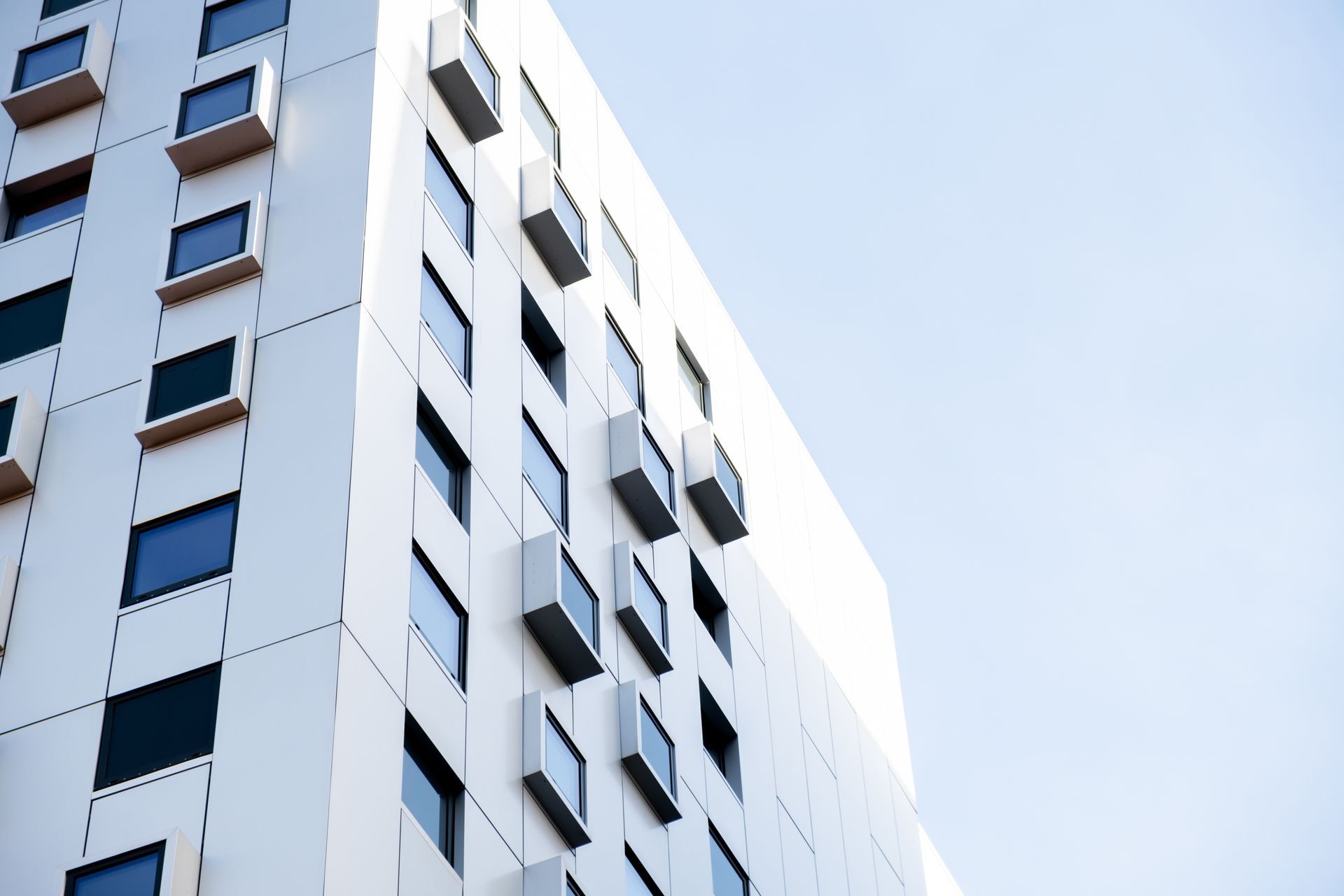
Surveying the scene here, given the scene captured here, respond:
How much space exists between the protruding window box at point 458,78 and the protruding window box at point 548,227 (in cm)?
126

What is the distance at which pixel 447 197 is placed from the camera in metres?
31.2

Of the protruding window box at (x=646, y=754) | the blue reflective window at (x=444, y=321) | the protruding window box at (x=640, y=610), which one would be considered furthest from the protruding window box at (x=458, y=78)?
the protruding window box at (x=646, y=754)

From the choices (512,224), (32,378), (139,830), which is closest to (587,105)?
(512,224)

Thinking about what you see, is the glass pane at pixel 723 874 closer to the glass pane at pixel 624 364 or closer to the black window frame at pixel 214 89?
the glass pane at pixel 624 364

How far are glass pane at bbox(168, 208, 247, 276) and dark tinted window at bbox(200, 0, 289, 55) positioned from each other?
15.6 feet

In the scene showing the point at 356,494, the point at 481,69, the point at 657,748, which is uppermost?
the point at 481,69

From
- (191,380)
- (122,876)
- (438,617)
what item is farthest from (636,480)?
(122,876)

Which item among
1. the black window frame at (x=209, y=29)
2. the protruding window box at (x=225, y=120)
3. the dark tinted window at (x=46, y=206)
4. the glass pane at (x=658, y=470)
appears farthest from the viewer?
the glass pane at (x=658, y=470)

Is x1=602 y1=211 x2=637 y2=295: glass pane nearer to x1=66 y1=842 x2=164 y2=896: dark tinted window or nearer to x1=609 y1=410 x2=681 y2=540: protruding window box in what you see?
x1=609 y1=410 x2=681 y2=540: protruding window box

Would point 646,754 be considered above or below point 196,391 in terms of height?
below

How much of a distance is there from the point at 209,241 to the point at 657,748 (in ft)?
38.2

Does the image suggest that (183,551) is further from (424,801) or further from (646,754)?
(646,754)

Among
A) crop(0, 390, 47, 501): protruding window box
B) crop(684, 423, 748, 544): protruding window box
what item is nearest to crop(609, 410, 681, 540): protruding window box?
crop(684, 423, 748, 544): protruding window box

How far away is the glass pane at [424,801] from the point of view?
2319cm
